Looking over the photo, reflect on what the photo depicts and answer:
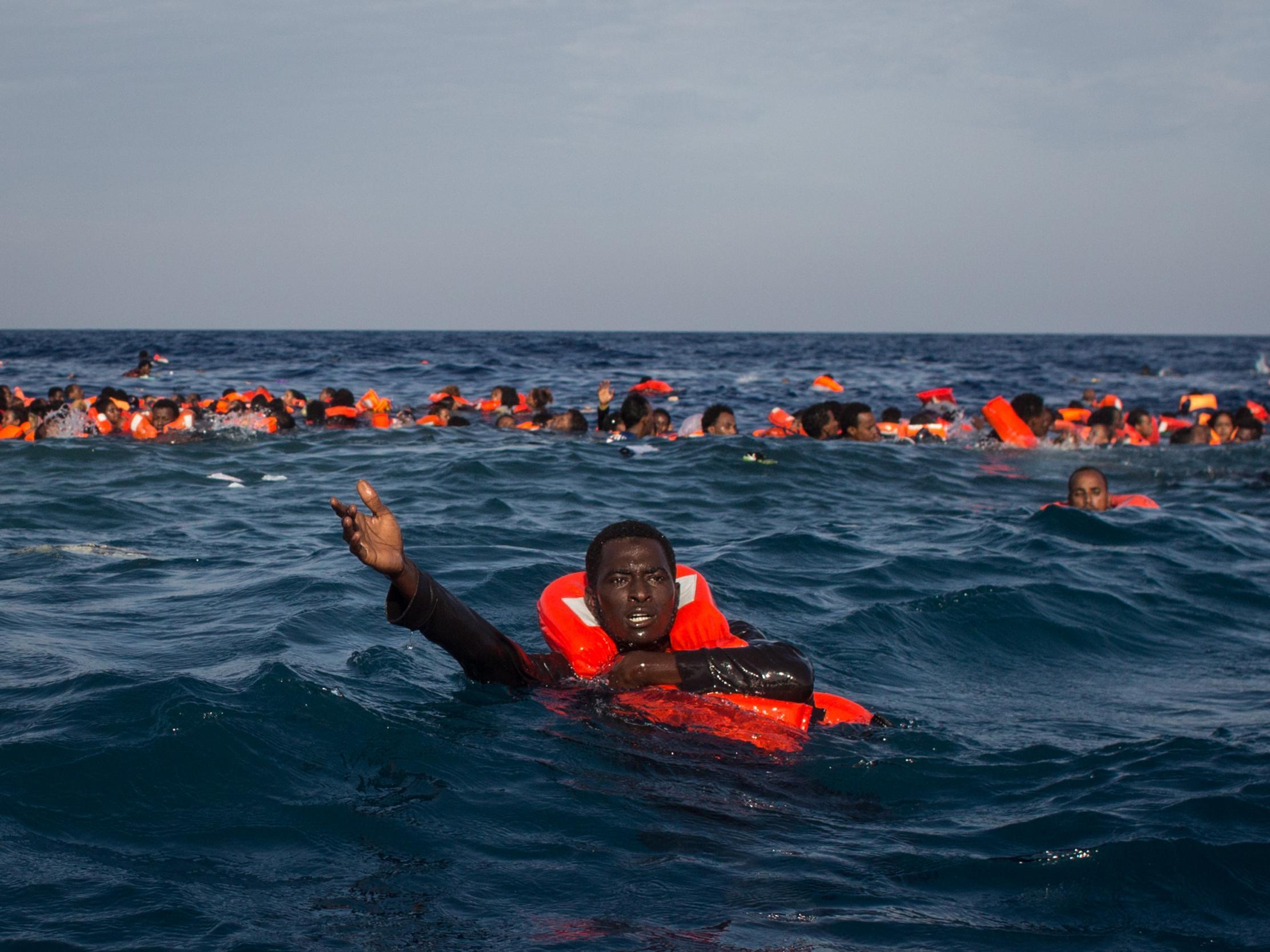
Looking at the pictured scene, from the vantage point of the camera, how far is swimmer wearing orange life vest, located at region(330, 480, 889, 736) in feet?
16.0

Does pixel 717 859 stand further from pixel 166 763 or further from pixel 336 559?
pixel 336 559

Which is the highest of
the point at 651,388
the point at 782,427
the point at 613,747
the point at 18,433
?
the point at 651,388

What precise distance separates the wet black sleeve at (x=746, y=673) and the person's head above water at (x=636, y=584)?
215 mm

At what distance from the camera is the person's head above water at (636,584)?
5074 mm

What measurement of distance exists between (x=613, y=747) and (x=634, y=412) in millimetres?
13157

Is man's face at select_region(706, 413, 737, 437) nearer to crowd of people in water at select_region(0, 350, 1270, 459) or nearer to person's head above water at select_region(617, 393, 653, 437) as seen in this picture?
crowd of people in water at select_region(0, 350, 1270, 459)

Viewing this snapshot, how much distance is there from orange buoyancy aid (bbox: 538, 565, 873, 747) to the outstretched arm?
6.2 inches

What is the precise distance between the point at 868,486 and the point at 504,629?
747cm

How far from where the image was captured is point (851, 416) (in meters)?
17.5

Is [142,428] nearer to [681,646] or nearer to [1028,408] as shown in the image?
[681,646]

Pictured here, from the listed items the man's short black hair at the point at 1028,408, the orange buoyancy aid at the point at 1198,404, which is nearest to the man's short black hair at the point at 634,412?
the man's short black hair at the point at 1028,408

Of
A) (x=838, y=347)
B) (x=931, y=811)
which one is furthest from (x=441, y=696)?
(x=838, y=347)

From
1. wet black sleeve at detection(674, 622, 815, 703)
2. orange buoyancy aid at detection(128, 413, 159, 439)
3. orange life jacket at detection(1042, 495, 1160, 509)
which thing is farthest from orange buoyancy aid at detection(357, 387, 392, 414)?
wet black sleeve at detection(674, 622, 815, 703)

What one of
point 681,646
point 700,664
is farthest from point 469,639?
point 681,646
